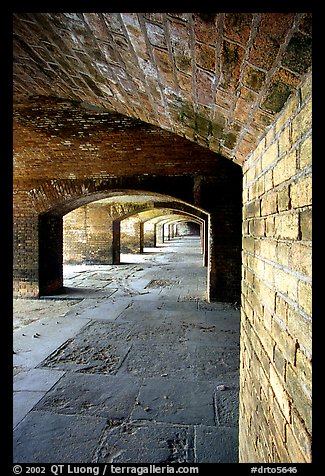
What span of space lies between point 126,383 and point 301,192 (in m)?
3.01

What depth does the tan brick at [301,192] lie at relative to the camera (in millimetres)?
873

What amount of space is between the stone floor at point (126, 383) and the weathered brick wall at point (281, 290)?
0.93 meters

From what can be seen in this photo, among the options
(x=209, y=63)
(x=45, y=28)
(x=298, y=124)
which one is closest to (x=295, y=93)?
(x=298, y=124)

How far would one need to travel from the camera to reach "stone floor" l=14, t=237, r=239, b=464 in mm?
2268

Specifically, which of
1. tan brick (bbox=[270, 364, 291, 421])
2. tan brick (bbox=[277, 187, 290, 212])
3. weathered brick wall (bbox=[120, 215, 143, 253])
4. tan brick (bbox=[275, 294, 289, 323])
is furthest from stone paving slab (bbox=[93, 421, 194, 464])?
weathered brick wall (bbox=[120, 215, 143, 253])

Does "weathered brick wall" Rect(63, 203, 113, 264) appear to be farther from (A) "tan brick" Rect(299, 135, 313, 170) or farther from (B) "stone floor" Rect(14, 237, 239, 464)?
(A) "tan brick" Rect(299, 135, 313, 170)

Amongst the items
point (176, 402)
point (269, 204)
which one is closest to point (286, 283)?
point (269, 204)

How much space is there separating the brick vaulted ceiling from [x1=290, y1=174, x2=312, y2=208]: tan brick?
1.08 feet

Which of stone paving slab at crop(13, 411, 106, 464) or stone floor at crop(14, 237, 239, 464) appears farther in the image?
stone floor at crop(14, 237, 239, 464)

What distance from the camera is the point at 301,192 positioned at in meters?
0.94

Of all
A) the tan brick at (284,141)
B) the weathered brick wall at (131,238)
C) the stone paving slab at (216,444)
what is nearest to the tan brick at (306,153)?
the tan brick at (284,141)

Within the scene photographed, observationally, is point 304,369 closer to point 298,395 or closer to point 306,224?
point 298,395

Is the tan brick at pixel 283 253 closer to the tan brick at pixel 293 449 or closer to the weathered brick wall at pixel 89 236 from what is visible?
the tan brick at pixel 293 449

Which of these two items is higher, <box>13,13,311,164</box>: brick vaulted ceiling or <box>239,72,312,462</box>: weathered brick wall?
<box>13,13,311,164</box>: brick vaulted ceiling
